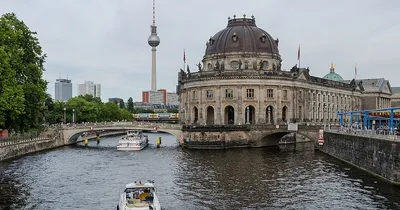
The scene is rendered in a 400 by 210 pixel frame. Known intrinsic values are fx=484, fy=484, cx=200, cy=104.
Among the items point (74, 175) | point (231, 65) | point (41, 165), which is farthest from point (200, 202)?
point (231, 65)

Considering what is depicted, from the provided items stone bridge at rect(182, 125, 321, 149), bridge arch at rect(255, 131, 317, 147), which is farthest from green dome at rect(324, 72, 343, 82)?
stone bridge at rect(182, 125, 321, 149)

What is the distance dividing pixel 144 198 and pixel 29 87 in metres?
31.4

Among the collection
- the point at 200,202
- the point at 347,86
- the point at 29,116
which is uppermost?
the point at 347,86

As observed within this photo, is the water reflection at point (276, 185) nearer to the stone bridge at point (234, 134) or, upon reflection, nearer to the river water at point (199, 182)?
the river water at point (199, 182)

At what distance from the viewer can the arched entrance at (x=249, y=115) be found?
110875mm

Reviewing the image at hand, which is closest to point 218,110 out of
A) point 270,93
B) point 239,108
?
point 239,108

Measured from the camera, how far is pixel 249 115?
376 ft

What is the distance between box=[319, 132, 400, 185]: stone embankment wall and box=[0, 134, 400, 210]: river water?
121 cm

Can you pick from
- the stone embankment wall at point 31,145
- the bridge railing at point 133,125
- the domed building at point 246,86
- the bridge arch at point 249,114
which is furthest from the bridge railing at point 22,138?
the bridge arch at point 249,114

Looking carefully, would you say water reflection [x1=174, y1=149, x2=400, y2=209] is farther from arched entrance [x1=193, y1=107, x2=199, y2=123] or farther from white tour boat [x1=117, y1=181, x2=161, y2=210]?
arched entrance [x1=193, y1=107, x2=199, y2=123]

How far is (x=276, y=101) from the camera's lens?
109 meters

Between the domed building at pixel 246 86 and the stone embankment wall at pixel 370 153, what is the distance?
90.7ft

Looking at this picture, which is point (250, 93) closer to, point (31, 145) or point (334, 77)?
point (31, 145)

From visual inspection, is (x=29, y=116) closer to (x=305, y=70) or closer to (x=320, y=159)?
(x=320, y=159)
